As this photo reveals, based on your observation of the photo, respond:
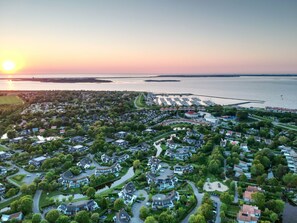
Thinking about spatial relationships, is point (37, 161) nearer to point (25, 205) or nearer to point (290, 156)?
point (25, 205)

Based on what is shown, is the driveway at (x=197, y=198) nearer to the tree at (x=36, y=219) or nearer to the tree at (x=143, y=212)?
the tree at (x=143, y=212)

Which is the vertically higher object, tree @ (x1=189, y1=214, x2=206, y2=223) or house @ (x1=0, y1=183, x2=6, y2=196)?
tree @ (x1=189, y1=214, x2=206, y2=223)

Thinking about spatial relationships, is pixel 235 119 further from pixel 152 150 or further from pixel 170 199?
pixel 170 199

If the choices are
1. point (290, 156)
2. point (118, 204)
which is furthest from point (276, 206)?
point (290, 156)

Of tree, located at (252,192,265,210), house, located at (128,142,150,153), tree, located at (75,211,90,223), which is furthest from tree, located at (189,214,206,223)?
house, located at (128,142,150,153)

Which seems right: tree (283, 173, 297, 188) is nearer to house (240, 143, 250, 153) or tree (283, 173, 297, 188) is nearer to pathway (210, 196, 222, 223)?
pathway (210, 196, 222, 223)

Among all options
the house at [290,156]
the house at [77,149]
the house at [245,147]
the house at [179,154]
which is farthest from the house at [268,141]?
the house at [77,149]
